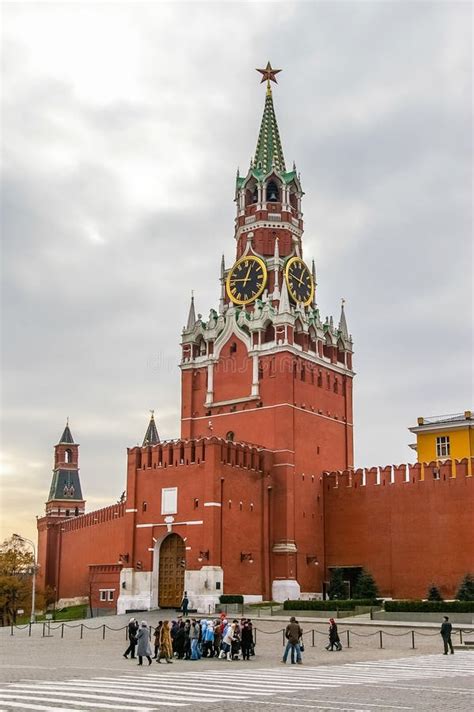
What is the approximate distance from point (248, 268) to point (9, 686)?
153ft

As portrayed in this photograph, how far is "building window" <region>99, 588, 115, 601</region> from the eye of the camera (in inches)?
2437

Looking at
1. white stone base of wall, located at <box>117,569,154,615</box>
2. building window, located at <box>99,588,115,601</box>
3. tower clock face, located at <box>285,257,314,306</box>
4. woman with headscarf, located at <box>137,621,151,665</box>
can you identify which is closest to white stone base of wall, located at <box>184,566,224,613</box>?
white stone base of wall, located at <box>117,569,154,615</box>

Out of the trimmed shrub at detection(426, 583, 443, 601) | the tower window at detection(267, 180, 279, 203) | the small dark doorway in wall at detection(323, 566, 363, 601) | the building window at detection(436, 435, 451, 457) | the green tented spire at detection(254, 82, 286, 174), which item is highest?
the green tented spire at detection(254, 82, 286, 174)

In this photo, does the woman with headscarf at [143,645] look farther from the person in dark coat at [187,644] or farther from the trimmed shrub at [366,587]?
the trimmed shrub at [366,587]

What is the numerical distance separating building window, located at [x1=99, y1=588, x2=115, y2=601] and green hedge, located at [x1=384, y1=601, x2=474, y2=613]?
86.7ft

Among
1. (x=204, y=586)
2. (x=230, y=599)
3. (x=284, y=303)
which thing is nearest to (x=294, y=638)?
(x=230, y=599)

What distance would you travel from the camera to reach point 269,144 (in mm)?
66812

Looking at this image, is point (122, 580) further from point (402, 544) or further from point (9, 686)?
point (9, 686)

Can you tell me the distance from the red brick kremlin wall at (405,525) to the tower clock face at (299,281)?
1275 centimetres

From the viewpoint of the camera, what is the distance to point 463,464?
49969mm

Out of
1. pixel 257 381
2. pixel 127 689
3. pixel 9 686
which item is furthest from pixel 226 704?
pixel 257 381

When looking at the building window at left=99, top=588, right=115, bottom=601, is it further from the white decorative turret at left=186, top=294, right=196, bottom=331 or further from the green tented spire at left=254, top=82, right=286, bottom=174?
the green tented spire at left=254, top=82, right=286, bottom=174

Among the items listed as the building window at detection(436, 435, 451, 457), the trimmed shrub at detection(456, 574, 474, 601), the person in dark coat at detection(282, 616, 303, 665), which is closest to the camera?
the person in dark coat at detection(282, 616, 303, 665)

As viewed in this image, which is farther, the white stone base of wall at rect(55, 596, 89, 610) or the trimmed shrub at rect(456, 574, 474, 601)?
the white stone base of wall at rect(55, 596, 89, 610)
